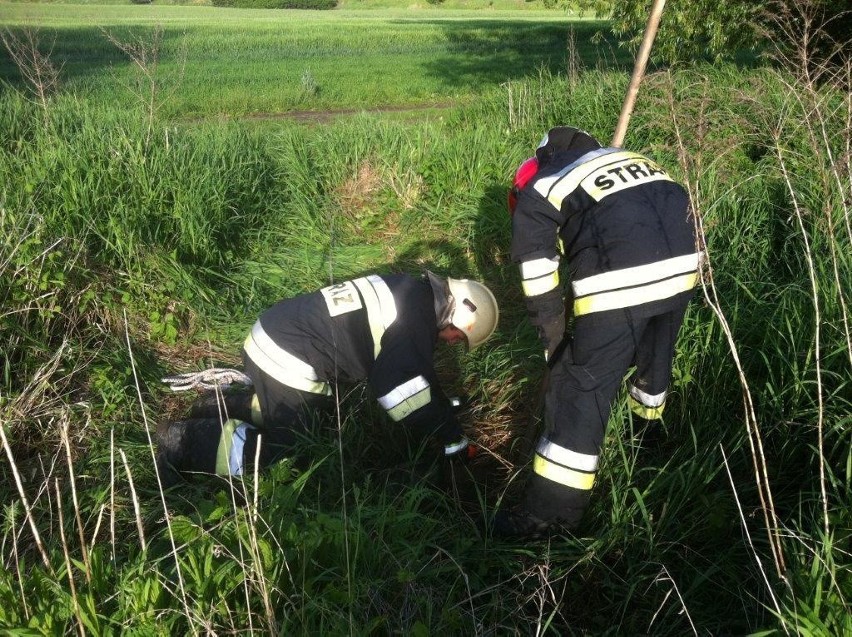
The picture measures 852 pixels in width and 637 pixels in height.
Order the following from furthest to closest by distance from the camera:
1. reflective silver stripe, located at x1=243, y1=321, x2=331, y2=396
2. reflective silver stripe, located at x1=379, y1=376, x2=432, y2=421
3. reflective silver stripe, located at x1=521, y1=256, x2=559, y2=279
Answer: reflective silver stripe, located at x1=243, y1=321, x2=331, y2=396 → reflective silver stripe, located at x1=521, y1=256, x2=559, y2=279 → reflective silver stripe, located at x1=379, y1=376, x2=432, y2=421

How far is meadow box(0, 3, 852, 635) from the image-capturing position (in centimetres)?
203

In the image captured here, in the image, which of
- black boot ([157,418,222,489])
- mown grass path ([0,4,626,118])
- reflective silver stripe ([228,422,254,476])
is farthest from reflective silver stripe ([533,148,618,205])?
mown grass path ([0,4,626,118])

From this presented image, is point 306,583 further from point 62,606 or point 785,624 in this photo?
point 785,624

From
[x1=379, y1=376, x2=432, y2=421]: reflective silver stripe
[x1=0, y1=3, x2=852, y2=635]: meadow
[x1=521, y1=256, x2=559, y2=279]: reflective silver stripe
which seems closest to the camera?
[x1=0, y1=3, x2=852, y2=635]: meadow

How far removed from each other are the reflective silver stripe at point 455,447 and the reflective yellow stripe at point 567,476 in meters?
0.40

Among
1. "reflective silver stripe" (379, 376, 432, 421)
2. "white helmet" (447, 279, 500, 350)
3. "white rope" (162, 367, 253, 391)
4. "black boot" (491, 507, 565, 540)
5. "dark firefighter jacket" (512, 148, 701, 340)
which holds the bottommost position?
"white rope" (162, 367, 253, 391)

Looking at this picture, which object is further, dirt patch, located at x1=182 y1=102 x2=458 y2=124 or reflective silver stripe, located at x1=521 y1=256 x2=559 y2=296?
dirt patch, located at x1=182 y1=102 x2=458 y2=124

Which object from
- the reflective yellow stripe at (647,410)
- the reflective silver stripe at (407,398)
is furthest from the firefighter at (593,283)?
the reflective silver stripe at (407,398)

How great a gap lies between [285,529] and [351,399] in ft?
4.90

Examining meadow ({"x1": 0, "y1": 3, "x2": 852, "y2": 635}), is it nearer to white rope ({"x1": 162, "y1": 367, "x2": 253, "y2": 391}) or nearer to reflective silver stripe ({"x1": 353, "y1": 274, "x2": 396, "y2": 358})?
white rope ({"x1": 162, "y1": 367, "x2": 253, "y2": 391})

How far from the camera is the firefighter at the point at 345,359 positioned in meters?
3.04

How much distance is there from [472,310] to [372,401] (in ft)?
2.58

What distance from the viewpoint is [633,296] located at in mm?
2879

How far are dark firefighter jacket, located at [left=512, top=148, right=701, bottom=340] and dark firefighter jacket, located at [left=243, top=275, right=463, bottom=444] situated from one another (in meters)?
0.56
